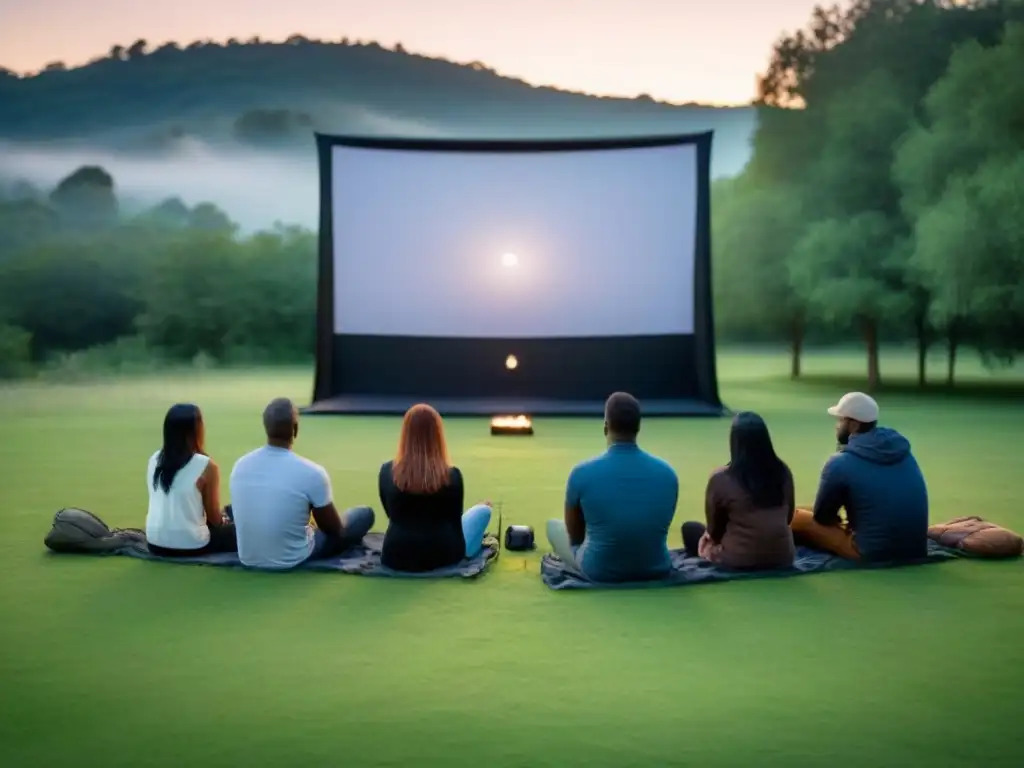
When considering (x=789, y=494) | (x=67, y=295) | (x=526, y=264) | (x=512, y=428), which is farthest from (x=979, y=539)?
(x=67, y=295)

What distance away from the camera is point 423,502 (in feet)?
13.8

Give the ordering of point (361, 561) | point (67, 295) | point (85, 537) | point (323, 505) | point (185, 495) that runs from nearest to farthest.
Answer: point (323, 505), point (185, 495), point (361, 561), point (85, 537), point (67, 295)

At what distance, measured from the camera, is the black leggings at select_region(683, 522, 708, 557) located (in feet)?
15.2

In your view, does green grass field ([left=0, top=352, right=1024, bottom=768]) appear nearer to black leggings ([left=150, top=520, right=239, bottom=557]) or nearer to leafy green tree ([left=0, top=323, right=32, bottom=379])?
black leggings ([left=150, top=520, right=239, bottom=557])

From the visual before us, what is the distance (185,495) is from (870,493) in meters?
3.01

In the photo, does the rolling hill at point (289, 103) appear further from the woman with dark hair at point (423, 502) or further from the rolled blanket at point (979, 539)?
the woman with dark hair at point (423, 502)

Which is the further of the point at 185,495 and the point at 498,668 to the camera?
the point at 185,495

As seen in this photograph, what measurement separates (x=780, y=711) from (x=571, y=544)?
1.49 m

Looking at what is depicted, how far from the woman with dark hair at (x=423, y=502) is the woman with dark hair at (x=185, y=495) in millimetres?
801

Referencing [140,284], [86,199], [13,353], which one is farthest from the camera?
[86,199]

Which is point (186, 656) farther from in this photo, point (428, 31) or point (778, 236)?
point (428, 31)

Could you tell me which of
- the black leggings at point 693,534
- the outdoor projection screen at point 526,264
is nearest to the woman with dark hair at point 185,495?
the black leggings at point 693,534

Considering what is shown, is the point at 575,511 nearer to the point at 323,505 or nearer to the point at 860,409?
the point at 323,505

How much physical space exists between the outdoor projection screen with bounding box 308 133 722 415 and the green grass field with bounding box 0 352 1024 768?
7.10 meters
